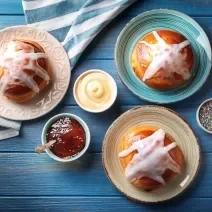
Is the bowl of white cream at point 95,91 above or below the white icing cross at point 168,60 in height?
below

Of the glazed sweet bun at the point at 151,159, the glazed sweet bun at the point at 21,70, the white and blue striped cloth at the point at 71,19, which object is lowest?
the glazed sweet bun at the point at 151,159

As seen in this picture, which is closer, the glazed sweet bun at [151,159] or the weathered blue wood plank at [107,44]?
the glazed sweet bun at [151,159]

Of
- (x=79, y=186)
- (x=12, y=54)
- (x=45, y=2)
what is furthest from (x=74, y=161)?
(x=45, y=2)

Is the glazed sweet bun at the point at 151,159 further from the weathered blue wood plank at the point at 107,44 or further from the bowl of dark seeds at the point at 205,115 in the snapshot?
the weathered blue wood plank at the point at 107,44

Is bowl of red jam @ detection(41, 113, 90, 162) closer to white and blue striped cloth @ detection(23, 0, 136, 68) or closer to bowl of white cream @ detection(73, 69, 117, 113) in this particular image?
bowl of white cream @ detection(73, 69, 117, 113)

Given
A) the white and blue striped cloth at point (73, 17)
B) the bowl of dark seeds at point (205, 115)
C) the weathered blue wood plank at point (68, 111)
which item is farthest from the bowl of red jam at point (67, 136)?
the bowl of dark seeds at point (205, 115)

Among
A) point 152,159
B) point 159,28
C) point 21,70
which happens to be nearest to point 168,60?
point 159,28

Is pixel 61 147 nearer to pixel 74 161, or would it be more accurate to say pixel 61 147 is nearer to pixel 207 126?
pixel 74 161
